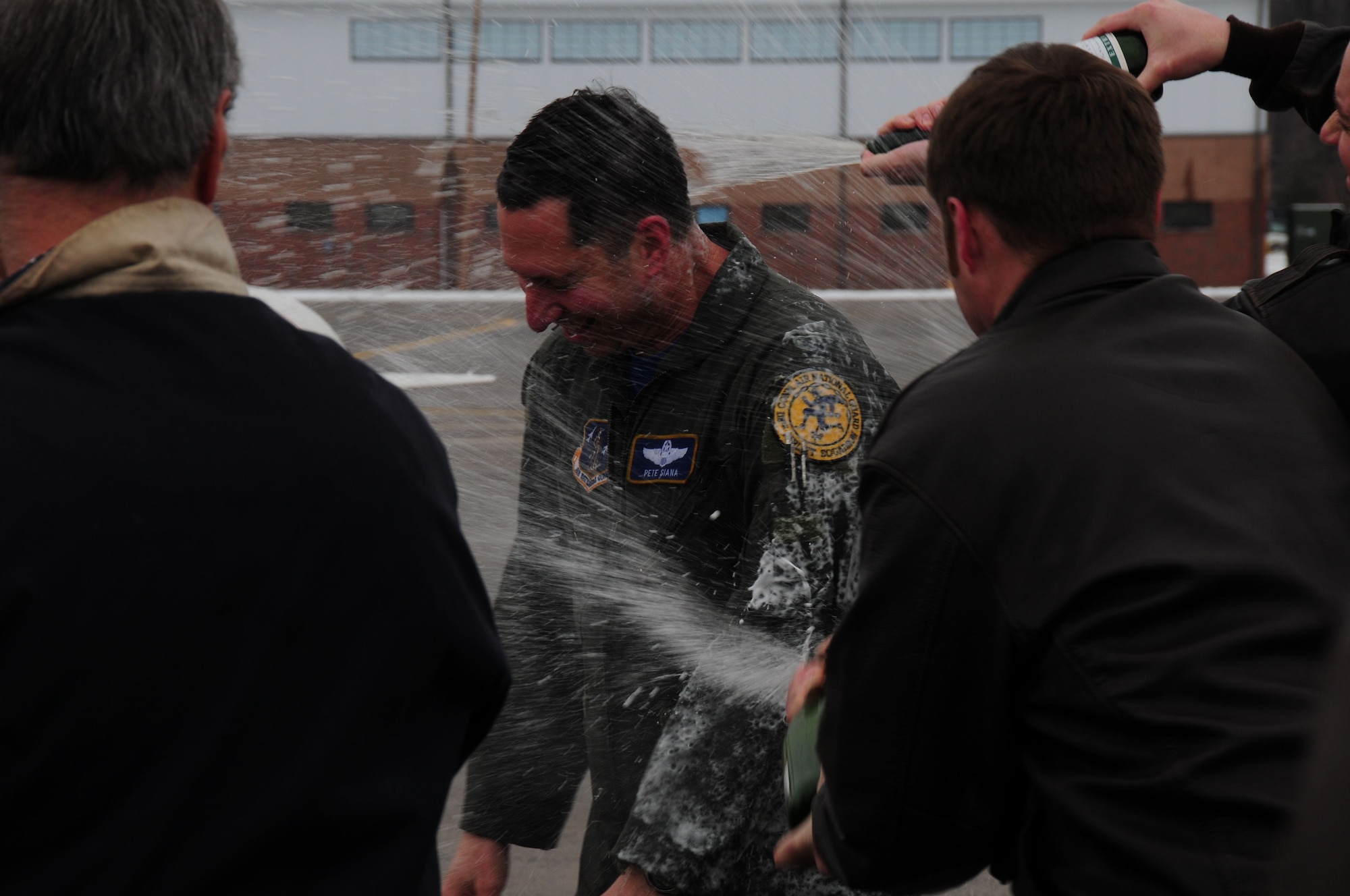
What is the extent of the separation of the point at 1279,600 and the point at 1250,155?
65.9 feet

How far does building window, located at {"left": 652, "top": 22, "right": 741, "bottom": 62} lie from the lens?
811 cm

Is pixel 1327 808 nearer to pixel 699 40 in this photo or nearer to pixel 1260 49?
pixel 1260 49

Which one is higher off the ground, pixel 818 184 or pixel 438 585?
pixel 818 184

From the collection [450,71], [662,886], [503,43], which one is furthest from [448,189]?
[662,886]

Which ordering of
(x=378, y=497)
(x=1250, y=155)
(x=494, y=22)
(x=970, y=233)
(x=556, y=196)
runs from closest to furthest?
(x=378, y=497)
(x=970, y=233)
(x=556, y=196)
(x=494, y=22)
(x=1250, y=155)

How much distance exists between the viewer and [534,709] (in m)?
2.19

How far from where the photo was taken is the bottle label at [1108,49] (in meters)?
1.87

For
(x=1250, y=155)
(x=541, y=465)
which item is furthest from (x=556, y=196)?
(x=1250, y=155)

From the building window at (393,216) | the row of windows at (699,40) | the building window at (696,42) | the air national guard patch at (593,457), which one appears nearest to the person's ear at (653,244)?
the air national guard patch at (593,457)

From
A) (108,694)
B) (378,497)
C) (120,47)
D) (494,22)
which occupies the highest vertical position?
(494,22)

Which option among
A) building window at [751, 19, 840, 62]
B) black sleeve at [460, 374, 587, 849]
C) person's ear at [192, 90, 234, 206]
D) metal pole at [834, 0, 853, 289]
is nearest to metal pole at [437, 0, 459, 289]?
metal pole at [834, 0, 853, 289]

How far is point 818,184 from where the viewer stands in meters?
3.94

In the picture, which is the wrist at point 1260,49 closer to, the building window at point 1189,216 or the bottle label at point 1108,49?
the bottle label at point 1108,49

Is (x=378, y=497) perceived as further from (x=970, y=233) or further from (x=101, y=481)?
(x=970, y=233)
